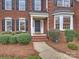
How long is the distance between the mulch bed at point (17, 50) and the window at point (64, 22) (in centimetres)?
650

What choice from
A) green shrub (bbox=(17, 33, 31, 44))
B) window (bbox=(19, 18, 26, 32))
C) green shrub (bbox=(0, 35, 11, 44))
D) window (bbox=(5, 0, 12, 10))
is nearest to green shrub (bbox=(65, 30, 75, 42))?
green shrub (bbox=(17, 33, 31, 44))

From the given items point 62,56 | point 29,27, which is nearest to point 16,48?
point 62,56

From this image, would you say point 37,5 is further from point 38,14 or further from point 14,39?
point 14,39

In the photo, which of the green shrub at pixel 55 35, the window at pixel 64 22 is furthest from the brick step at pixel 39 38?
the window at pixel 64 22

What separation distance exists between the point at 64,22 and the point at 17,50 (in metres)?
9.75

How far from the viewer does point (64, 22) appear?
30.7m

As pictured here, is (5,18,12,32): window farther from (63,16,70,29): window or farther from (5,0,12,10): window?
(63,16,70,29): window

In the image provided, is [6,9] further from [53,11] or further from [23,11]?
[53,11]

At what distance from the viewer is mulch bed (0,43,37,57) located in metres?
21.7

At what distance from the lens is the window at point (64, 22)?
1203 inches

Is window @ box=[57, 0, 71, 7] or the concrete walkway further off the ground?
window @ box=[57, 0, 71, 7]

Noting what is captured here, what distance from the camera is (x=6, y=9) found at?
31.9 m

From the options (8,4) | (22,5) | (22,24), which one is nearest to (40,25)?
(22,24)

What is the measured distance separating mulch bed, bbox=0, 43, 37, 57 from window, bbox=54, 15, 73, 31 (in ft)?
21.3
